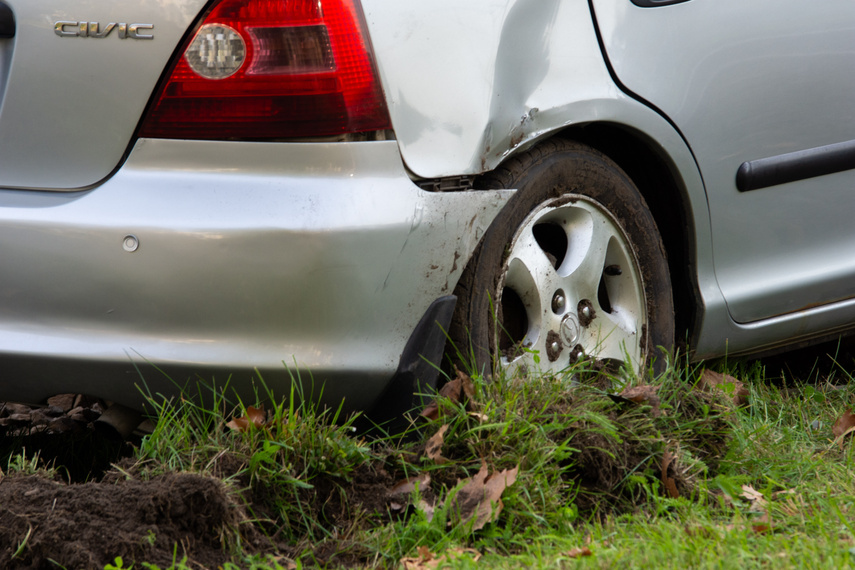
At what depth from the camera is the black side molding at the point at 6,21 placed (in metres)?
1.85

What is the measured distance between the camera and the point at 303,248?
5.83 feet

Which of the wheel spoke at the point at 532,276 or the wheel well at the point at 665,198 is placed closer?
the wheel spoke at the point at 532,276

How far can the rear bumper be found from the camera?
1779 mm

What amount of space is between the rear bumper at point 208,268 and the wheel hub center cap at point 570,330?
2.17 ft

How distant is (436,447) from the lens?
1978mm

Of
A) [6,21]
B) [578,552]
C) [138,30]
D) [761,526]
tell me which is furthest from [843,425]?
[6,21]

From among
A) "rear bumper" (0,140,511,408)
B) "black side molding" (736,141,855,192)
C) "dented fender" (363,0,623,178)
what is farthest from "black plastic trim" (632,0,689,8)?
"rear bumper" (0,140,511,408)

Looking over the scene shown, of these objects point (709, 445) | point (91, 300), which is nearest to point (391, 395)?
point (91, 300)

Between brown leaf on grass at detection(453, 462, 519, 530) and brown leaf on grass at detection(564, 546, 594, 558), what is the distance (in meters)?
0.19

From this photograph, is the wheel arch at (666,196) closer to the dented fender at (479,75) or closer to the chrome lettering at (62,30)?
the dented fender at (479,75)

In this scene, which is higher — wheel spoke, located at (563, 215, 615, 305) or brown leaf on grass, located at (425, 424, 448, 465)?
wheel spoke, located at (563, 215, 615, 305)

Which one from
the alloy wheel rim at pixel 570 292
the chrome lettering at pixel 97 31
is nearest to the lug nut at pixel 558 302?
the alloy wheel rim at pixel 570 292

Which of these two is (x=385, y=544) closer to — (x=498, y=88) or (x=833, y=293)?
(x=498, y=88)

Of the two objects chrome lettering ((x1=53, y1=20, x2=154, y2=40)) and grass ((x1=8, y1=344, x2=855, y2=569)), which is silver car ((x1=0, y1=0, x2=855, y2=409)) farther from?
grass ((x1=8, y1=344, x2=855, y2=569))
